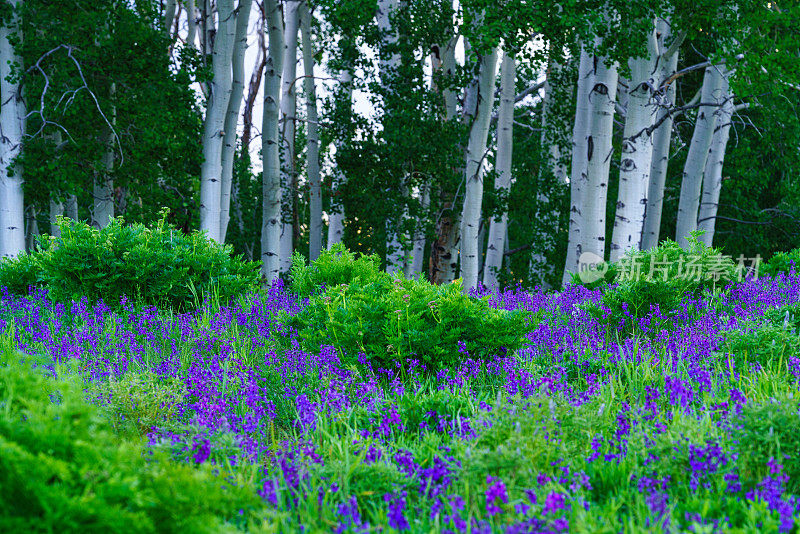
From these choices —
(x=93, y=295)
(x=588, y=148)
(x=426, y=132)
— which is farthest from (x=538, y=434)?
(x=426, y=132)

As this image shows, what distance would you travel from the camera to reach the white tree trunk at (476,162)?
1025 centimetres

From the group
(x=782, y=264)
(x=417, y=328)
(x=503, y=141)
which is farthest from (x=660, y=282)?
(x=503, y=141)

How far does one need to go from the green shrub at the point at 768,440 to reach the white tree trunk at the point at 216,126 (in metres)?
9.33

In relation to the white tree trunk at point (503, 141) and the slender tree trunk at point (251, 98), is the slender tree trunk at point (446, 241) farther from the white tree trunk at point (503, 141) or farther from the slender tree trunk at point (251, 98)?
the slender tree trunk at point (251, 98)

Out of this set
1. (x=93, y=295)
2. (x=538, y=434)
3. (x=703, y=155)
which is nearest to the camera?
(x=538, y=434)

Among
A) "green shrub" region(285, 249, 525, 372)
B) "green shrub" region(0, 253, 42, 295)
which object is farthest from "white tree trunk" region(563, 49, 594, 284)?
"green shrub" region(0, 253, 42, 295)

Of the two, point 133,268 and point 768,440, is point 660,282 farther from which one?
point 133,268

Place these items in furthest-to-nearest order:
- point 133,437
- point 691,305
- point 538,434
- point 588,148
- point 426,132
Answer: point 426,132
point 588,148
point 691,305
point 133,437
point 538,434

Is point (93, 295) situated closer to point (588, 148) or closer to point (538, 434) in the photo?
point (538, 434)

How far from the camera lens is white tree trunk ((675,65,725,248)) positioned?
40.6 ft

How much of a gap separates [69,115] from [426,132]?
6.30m

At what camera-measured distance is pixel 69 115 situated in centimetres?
1072

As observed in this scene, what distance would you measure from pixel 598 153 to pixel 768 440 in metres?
6.47

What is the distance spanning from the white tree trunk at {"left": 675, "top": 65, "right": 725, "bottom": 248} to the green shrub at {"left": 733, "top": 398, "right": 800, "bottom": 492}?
10.1 meters
